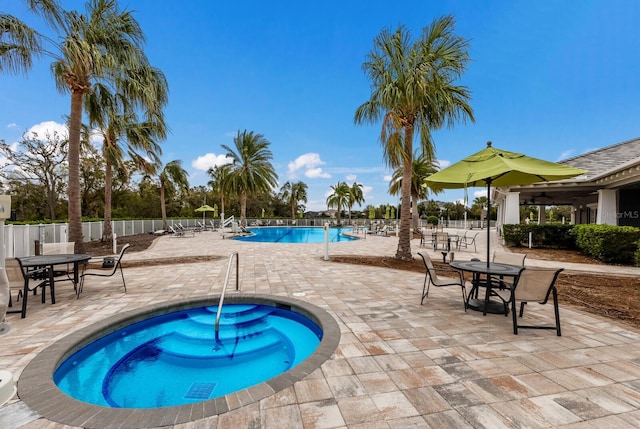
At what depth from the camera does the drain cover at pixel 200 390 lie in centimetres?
271

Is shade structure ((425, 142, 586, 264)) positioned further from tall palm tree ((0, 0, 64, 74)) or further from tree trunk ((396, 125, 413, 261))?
tall palm tree ((0, 0, 64, 74))

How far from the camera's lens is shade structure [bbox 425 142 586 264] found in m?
3.66

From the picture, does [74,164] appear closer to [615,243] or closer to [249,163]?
[249,163]

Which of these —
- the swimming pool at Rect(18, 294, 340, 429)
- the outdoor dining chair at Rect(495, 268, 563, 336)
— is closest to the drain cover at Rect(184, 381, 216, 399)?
the swimming pool at Rect(18, 294, 340, 429)

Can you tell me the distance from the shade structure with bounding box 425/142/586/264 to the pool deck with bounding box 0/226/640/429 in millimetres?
1467

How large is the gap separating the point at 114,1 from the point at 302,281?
32.3 ft

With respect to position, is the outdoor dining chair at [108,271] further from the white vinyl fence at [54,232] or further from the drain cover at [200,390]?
the drain cover at [200,390]

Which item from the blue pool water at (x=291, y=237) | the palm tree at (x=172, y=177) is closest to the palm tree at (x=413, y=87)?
the blue pool water at (x=291, y=237)

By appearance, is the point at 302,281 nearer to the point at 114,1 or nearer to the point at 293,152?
the point at 114,1

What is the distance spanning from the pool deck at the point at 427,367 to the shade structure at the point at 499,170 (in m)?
1.47

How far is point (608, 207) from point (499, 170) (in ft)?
38.5

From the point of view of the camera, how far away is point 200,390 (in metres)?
2.83

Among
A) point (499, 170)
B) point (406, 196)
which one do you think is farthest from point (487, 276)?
point (406, 196)

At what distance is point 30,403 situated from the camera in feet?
6.57
